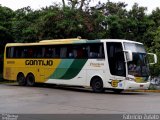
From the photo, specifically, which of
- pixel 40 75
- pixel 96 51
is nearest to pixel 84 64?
pixel 96 51

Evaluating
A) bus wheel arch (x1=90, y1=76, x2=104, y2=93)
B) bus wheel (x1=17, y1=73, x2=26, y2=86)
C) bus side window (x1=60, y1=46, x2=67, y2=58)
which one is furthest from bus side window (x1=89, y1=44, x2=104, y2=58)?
bus wheel (x1=17, y1=73, x2=26, y2=86)

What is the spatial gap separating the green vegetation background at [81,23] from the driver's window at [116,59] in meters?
9.47

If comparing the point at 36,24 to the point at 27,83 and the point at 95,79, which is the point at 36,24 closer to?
the point at 27,83

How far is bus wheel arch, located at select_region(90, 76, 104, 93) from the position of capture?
23.9 m

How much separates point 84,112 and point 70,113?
54 centimetres

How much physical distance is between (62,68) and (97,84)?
9.98 ft

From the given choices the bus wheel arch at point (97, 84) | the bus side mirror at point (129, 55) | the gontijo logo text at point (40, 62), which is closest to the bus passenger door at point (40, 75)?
the gontijo logo text at point (40, 62)

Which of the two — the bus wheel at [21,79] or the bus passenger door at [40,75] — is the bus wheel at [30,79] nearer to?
the bus wheel at [21,79]

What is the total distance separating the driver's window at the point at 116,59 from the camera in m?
22.8

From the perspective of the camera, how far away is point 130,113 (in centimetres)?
1365

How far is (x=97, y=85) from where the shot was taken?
2416cm

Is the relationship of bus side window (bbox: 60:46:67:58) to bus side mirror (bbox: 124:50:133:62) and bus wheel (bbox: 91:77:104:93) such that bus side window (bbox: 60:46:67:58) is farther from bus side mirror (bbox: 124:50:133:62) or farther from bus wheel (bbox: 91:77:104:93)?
bus side mirror (bbox: 124:50:133:62)

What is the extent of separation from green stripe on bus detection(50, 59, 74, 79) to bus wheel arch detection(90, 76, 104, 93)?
6.55 ft

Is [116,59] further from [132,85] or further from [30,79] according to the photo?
[30,79]
